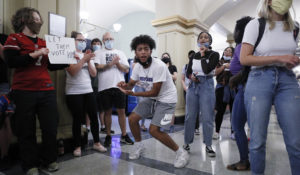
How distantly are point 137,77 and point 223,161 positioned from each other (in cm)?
137

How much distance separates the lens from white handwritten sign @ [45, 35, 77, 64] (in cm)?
197

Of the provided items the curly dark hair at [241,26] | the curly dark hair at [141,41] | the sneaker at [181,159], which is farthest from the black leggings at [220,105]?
the curly dark hair at [141,41]

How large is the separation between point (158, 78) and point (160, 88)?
0.11m

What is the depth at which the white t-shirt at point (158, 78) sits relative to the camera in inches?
83.5

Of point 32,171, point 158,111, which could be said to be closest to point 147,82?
point 158,111

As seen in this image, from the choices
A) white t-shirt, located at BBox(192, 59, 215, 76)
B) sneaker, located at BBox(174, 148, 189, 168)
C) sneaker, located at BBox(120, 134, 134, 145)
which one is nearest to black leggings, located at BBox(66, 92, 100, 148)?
sneaker, located at BBox(120, 134, 134, 145)

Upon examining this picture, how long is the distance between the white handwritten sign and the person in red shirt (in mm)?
87

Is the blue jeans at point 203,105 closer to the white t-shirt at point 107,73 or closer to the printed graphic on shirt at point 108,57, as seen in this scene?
the white t-shirt at point 107,73

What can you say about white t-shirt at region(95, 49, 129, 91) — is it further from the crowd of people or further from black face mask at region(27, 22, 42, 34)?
black face mask at region(27, 22, 42, 34)

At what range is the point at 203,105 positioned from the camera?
254 cm

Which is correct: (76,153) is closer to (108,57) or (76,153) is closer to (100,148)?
(100,148)

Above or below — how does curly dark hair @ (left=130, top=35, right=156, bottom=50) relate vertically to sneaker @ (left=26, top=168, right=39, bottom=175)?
above

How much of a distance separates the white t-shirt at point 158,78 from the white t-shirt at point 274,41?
0.94 m

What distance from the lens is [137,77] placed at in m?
2.35
